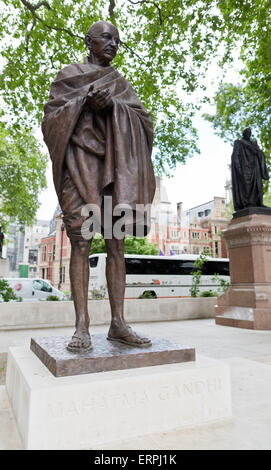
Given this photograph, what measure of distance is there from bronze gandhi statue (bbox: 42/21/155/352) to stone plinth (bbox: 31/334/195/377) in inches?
5.2

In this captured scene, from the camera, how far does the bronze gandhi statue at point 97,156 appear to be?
7.91 ft

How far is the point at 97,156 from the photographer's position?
255cm

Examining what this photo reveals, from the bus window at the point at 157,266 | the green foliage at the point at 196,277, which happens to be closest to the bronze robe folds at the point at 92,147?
the green foliage at the point at 196,277

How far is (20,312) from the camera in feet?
25.8

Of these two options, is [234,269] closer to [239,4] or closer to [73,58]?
[239,4]

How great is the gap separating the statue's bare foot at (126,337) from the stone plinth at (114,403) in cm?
28

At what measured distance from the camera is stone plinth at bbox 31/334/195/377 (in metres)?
1.94

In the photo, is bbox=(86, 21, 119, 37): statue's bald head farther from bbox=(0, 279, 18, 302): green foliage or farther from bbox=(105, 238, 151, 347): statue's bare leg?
bbox=(0, 279, 18, 302): green foliage

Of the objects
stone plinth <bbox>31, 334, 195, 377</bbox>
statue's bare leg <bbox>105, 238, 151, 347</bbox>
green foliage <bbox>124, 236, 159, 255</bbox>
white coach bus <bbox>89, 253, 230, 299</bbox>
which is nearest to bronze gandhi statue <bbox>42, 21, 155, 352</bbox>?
statue's bare leg <bbox>105, 238, 151, 347</bbox>

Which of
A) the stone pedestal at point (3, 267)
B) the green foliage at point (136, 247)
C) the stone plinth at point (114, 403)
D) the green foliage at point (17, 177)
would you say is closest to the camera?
the stone plinth at point (114, 403)

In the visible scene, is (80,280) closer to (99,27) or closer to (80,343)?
(80,343)

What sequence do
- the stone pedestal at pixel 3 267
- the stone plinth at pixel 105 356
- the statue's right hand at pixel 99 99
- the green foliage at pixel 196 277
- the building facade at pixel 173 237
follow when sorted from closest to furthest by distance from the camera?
the stone plinth at pixel 105 356
the statue's right hand at pixel 99 99
the green foliage at pixel 196 277
the stone pedestal at pixel 3 267
the building facade at pixel 173 237

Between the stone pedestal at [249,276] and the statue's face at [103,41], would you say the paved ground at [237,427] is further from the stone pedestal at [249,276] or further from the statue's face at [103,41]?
the stone pedestal at [249,276]

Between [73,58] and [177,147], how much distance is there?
556cm
